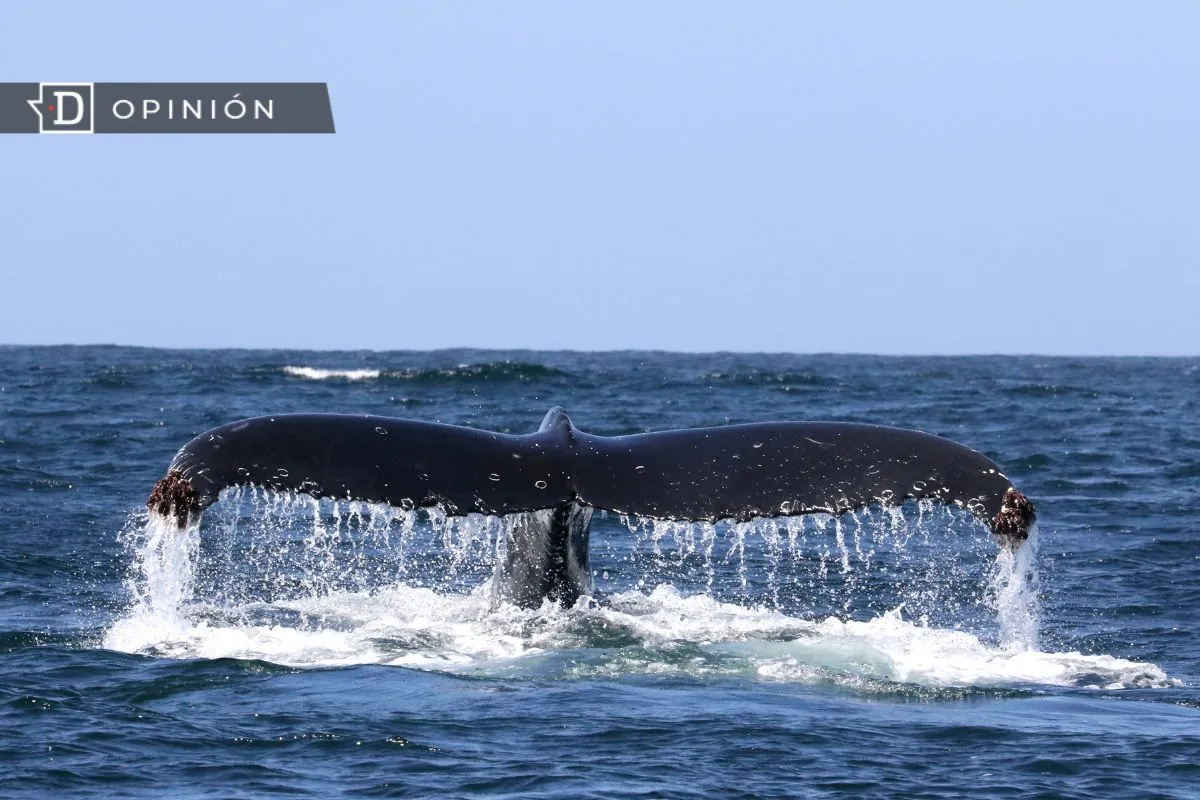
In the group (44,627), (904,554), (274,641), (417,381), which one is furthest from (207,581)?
(417,381)


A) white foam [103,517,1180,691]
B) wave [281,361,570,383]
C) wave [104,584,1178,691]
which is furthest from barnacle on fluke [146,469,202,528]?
wave [281,361,570,383]

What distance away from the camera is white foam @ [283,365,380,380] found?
39500 millimetres

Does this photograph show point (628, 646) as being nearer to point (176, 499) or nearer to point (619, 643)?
point (619, 643)

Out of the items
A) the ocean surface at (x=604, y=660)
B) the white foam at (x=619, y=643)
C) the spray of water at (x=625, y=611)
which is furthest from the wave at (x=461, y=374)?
the white foam at (x=619, y=643)

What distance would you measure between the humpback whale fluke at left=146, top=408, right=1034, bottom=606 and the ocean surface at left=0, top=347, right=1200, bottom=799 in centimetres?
17

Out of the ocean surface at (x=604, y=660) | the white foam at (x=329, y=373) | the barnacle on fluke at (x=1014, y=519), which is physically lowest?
the ocean surface at (x=604, y=660)

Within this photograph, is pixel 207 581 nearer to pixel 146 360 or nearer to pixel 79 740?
pixel 79 740

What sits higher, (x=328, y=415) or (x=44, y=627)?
(x=328, y=415)

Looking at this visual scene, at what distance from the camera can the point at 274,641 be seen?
888 centimetres

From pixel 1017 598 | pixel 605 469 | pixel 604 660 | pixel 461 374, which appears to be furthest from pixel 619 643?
Result: pixel 461 374

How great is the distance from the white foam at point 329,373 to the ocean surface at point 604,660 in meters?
21.7

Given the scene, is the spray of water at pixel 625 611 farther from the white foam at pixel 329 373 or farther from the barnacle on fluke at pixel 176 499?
the white foam at pixel 329 373

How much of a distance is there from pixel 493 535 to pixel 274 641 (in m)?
7.13

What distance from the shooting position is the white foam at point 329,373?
130 ft
